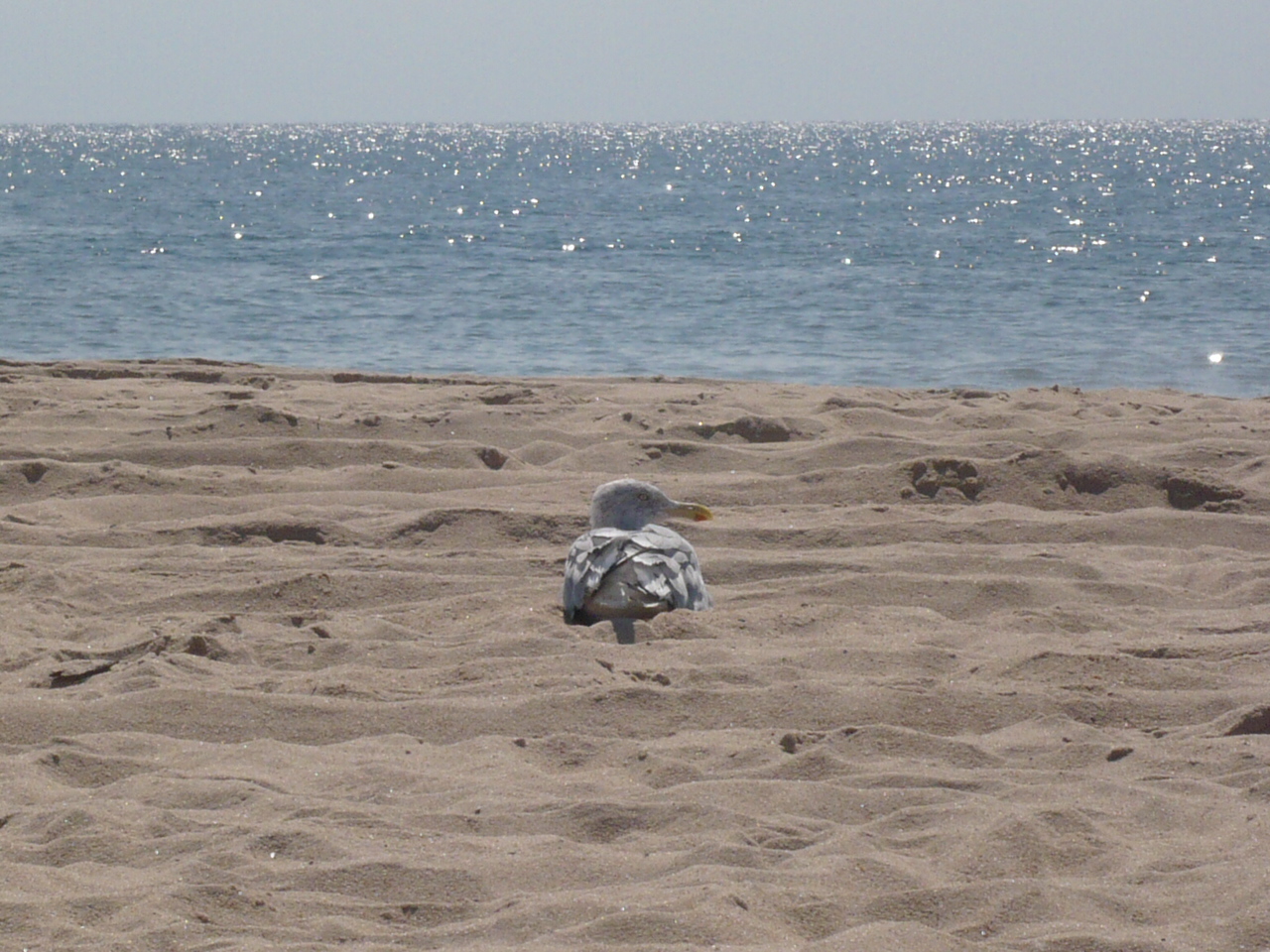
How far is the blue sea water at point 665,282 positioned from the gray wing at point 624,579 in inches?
253

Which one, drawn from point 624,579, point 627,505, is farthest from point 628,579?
point 627,505

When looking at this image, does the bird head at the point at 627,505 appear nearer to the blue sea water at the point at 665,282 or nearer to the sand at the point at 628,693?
the sand at the point at 628,693

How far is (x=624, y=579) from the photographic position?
177 inches

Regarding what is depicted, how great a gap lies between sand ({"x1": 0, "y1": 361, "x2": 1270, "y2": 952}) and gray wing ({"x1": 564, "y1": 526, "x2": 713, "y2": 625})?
0.10 meters

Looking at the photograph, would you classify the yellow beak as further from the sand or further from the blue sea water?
the blue sea water

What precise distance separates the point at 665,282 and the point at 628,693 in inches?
560

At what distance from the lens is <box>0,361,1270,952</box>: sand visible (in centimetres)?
282

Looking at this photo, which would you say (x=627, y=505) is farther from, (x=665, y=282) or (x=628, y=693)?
(x=665, y=282)

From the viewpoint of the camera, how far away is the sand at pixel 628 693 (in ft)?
9.27

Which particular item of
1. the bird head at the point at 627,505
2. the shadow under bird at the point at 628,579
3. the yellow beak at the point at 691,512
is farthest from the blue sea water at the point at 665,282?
the shadow under bird at the point at 628,579

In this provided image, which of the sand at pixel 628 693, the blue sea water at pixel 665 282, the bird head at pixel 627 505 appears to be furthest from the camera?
the blue sea water at pixel 665 282

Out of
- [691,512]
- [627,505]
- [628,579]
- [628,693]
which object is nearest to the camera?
[628,693]

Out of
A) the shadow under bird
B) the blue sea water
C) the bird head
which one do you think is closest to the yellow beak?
the bird head

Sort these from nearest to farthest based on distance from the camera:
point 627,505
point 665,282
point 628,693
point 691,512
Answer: point 628,693 < point 627,505 < point 691,512 < point 665,282
